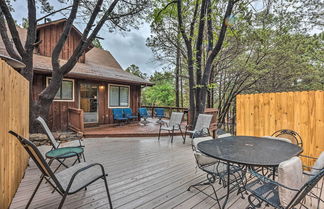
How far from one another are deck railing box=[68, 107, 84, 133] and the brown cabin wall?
0.77 feet

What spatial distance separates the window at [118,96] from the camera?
805 centimetres

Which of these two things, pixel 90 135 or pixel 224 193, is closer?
pixel 224 193

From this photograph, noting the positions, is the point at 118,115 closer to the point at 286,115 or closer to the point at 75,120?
the point at 75,120

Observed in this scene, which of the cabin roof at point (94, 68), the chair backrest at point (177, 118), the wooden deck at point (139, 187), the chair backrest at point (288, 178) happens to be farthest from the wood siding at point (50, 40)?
the chair backrest at point (288, 178)

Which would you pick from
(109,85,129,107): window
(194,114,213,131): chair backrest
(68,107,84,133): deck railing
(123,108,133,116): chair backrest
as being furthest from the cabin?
(194,114,213,131): chair backrest

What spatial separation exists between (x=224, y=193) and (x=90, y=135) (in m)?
5.08

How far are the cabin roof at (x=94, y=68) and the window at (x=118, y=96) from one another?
2.04 feet

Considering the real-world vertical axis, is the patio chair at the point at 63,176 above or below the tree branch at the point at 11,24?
below

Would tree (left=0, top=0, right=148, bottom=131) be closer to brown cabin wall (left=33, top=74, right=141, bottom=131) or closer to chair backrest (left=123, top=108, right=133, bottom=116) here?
brown cabin wall (left=33, top=74, right=141, bottom=131)

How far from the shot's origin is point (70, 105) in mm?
6723

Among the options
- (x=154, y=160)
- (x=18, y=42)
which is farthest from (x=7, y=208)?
(x=18, y=42)

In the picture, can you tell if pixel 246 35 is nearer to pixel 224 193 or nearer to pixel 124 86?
pixel 124 86

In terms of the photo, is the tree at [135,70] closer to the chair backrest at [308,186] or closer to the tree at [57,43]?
the tree at [57,43]

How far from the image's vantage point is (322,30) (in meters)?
6.42
